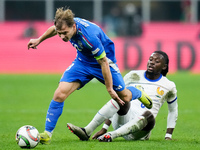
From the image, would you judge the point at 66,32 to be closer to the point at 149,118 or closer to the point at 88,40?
the point at 88,40

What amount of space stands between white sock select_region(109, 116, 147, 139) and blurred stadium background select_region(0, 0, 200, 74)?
13.4 meters

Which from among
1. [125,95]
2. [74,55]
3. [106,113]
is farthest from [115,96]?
[74,55]

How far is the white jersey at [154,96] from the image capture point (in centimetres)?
747

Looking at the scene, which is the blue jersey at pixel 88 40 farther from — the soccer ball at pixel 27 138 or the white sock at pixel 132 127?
the soccer ball at pixel 27 138

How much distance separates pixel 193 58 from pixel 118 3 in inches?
366

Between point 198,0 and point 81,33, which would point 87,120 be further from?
point 198,0

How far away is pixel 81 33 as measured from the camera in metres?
6.62

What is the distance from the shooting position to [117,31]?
85.0ft

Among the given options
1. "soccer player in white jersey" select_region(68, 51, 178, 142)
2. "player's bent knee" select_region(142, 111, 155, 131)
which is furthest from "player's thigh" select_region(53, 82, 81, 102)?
"player's bent knee" select_region(142, 111, 155, 131)

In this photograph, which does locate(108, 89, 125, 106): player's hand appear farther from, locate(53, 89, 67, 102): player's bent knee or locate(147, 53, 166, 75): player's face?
locate(147, 53, 166, 75): player's face

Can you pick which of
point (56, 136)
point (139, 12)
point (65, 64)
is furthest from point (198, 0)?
point (56, 136)

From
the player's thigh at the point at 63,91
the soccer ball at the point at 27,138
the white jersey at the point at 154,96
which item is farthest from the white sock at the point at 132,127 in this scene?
the soccer ball at the point at 27,138

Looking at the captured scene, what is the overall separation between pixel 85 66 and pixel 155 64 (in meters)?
1.18

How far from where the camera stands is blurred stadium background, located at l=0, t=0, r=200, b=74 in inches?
822
